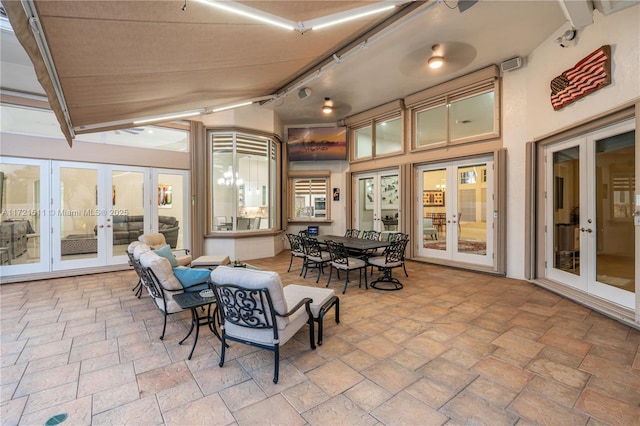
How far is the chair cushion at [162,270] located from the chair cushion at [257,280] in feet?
2.93

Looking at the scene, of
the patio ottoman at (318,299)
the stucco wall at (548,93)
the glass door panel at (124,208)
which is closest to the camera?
the patio ottoman at (318,299)

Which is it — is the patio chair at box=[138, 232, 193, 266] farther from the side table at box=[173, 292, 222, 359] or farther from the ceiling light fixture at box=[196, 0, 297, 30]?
the ceiling light fixture at box=[196, 0, 297, 30]

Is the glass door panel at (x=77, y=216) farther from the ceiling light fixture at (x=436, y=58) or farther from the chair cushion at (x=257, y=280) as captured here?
the ceiling light fixture at (x=436, y=58)

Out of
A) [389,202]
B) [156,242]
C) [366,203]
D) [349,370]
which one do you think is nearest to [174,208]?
[156,242]

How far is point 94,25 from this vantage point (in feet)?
6.02

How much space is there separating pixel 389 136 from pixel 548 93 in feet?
11.4

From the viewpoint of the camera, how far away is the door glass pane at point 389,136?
7.16m

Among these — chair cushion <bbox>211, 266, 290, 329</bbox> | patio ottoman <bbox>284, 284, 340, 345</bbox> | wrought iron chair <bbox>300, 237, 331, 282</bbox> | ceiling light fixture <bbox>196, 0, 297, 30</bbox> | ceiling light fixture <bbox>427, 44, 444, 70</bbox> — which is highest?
ceiling light fixture <bbox>427, 44, 444, 70</bbox>

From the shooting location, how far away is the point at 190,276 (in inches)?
118

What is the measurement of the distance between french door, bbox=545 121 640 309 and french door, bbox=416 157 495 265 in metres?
1.21

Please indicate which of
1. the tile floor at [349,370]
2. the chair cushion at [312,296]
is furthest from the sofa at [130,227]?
the chair cushion at [312,296]

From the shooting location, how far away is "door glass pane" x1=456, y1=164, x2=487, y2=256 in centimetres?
579

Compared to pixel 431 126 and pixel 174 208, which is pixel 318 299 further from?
pixel 431 126

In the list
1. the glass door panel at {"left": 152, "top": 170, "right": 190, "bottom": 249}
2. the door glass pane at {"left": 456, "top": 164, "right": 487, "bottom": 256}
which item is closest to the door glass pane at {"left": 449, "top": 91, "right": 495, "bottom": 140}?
the door glass pane at {"left": 456, "top": 164, "right": 487, "bottom": 256}
